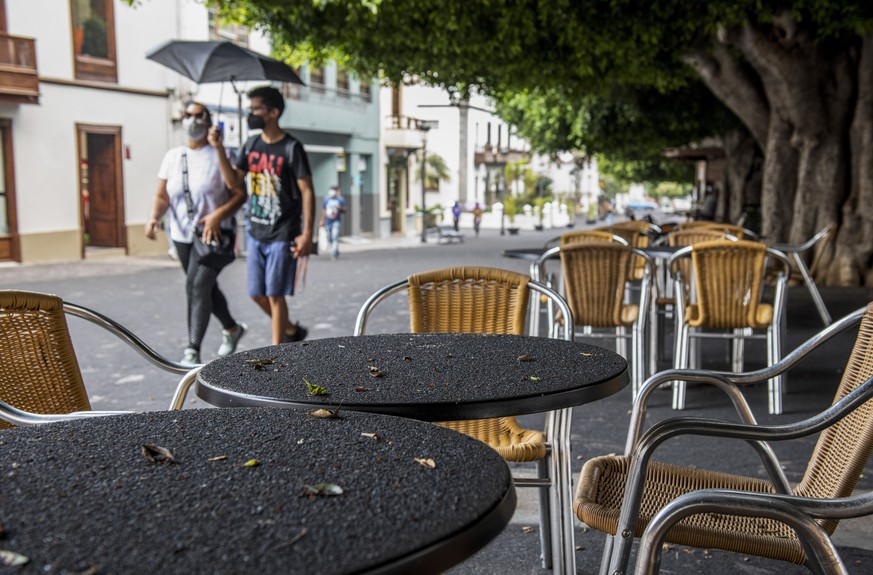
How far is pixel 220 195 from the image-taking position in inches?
247

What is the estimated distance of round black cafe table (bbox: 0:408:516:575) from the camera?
49.6 inches

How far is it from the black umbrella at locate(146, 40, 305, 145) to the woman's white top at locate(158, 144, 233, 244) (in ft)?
5.49

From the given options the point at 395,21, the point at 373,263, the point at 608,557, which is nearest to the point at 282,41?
the point at 395,21

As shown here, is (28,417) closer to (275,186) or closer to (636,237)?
(275,186)

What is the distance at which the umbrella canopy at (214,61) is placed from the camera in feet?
25.8

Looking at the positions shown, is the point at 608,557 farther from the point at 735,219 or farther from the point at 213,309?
the point at 735,219

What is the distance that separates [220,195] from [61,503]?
16.4ft

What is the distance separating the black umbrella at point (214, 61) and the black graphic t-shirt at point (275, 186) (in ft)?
6.49

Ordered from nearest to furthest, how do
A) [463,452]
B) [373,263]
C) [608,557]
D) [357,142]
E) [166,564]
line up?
[166,564] → [463,452] → [608,557] → [373,263] → [357,142]


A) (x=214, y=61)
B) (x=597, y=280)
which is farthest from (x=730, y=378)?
(x=214, y=61)

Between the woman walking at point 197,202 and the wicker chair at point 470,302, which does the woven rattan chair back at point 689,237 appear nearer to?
the woman walking at point 197,202

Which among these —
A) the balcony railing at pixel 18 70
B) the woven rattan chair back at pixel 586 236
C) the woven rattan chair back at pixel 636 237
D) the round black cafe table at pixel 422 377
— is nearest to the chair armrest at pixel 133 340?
the round black cafe table at pixel 422 377

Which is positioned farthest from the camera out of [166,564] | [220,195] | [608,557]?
[220,195]

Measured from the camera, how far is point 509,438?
10.3 ft
